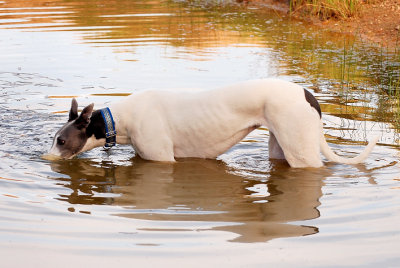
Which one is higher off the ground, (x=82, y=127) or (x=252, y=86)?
(x=252, y=86)

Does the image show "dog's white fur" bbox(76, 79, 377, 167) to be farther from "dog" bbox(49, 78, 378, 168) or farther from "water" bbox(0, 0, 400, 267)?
"water" bbox(0, 0, 400, 267)

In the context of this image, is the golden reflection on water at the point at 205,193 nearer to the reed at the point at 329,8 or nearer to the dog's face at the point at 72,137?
the dog's face at the point at 72,137

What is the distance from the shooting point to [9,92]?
35.9 ft

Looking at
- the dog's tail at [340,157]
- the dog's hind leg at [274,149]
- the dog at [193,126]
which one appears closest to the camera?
the dog at [193,126]

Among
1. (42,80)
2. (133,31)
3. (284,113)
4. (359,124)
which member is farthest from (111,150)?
(133,31)

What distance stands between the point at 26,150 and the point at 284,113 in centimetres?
315

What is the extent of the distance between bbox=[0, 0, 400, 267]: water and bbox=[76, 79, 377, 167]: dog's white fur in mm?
205

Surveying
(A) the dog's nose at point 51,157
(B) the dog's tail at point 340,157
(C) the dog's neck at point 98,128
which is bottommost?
(A) the dog's nose at point 51,157

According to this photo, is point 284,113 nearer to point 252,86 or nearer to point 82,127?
point 252,86

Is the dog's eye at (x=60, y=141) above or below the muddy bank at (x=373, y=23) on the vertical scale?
below

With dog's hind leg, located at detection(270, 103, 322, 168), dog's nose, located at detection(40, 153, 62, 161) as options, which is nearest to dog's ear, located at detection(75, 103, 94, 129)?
dog's nose, located at detection(40, 153, 62, 161)

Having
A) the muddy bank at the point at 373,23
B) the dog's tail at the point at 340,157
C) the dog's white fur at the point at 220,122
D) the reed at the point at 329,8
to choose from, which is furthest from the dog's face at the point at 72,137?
the reed at the point at 329,8

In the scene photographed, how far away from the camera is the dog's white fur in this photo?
673 cm

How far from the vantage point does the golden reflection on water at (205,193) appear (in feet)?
18.6
